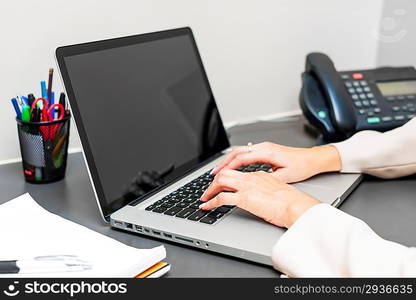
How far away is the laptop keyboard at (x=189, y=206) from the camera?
78 centimetres

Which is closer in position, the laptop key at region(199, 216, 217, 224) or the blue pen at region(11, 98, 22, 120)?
the laptop key at region(199, 216, 217, 224)

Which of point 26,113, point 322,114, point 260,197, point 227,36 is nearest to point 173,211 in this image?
point 260,197

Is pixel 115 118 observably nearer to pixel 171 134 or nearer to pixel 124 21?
pixel 171 134

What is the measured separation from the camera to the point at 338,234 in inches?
25.6

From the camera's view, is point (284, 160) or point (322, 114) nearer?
point (284, 160)

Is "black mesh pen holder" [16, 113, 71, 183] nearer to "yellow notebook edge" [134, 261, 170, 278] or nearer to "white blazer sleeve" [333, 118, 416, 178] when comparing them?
"yellow notebook edge" [134, 261, 170, 278]

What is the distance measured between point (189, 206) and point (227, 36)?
619 millimetres

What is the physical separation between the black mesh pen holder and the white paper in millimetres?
157

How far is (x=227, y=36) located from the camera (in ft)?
4.30

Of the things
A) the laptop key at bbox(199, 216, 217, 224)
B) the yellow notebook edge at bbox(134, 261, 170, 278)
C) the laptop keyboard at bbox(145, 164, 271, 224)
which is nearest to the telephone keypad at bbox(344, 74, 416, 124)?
the laptop keyboard at bbox(145, 164, 271, 224)

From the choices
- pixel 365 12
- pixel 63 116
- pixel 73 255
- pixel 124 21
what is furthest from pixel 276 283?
pixel 365 12

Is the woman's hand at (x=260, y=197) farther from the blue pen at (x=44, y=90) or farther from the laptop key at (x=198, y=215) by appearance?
the blue pen at (x=44, y=90)

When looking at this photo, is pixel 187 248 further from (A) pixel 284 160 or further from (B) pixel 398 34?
(B) pixel 398 34

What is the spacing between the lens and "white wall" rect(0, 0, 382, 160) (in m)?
1.04
